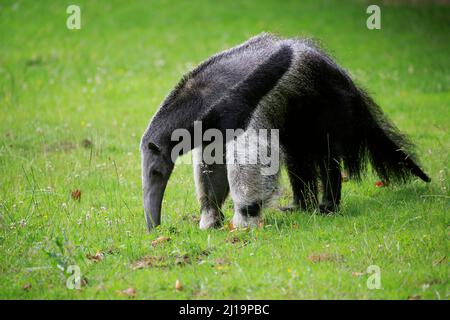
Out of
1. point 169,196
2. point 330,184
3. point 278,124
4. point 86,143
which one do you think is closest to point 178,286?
point 278,124

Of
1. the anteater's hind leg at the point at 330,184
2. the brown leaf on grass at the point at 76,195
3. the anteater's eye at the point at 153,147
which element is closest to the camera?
the anteater's eye at the point at 153,147

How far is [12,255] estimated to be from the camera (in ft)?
17.0

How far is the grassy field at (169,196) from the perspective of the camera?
4660mm

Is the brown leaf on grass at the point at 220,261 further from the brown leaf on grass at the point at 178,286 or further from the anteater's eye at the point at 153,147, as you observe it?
the anteater's eye at the point at 153,147

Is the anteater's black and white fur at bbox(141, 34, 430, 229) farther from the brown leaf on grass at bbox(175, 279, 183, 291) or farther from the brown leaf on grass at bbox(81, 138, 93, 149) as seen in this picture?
the brown leaf on grass at bbox(81, 138, 93, 149)

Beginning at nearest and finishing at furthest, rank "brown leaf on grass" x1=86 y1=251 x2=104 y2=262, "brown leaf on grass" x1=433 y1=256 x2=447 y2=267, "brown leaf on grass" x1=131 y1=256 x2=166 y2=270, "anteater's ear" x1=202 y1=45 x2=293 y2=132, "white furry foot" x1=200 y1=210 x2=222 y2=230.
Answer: "brown leaf on grass" x1=433 y1=256 x2=447 y2=267 → "brown leaf on grass" x1=131 y1=256 x2=166 y2=270 → "brown leaf on grass" x1=86 y1=251 x2=104 y2=262 → "anteater's ear" x1=202 y1=45 x2=293 y2=132 → "white furry foot" x1=200 y1=210 x2=222 y2=230

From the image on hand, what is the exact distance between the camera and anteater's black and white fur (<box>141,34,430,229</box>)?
566 cm

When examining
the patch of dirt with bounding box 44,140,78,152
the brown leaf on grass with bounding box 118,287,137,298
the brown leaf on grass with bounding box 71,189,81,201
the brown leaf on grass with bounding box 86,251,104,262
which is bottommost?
the brown leaf on grass with bounding box 118,287,137,298

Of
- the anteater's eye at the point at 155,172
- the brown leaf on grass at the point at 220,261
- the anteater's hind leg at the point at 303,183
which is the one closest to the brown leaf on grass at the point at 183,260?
the brown leaf on grass at the point at 220,261

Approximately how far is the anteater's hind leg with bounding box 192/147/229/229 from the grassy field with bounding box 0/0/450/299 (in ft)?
0.55

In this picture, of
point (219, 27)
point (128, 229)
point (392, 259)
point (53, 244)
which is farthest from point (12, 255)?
point (219, 27)

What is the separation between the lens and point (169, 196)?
704 centimetres

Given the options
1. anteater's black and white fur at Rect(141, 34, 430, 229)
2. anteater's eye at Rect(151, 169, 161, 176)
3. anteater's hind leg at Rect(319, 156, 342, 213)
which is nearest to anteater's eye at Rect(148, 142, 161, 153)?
anteater's black and white fur at Rect(141, 34, 430, 229)

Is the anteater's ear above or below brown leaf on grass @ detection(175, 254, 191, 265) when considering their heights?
above
